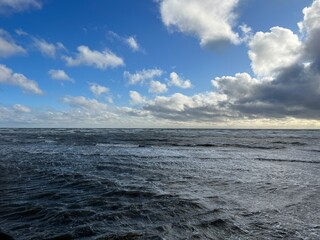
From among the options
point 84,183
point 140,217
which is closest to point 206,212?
point 140,217

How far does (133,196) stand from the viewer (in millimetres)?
9969

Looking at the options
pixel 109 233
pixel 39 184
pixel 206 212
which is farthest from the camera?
pixel 39 184

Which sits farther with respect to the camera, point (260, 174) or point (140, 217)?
point (260, 174)

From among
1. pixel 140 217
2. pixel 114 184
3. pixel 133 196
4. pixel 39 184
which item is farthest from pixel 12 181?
pixel 140 217

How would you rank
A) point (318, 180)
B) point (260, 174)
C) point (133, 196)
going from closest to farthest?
point (133, 196) → point (318, 180) → point (260, 174)

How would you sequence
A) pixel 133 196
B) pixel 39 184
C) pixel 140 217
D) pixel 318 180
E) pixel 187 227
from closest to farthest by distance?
pixel 187 227 → pixel 140 217 → pixel 133 196 → pixel 39 184 → pixel 318 180

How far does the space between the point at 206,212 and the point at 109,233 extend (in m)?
3.07

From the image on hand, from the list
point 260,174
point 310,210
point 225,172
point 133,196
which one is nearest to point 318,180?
point 260,174

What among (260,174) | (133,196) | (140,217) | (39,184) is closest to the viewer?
(140,217)

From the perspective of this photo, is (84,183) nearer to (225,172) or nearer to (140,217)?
(140,217)

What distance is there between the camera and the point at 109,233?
21.2 ft

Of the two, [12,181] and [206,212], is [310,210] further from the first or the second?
[12,181]

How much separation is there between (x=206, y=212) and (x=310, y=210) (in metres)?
3.21

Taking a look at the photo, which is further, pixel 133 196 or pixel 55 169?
pixel 55 169
